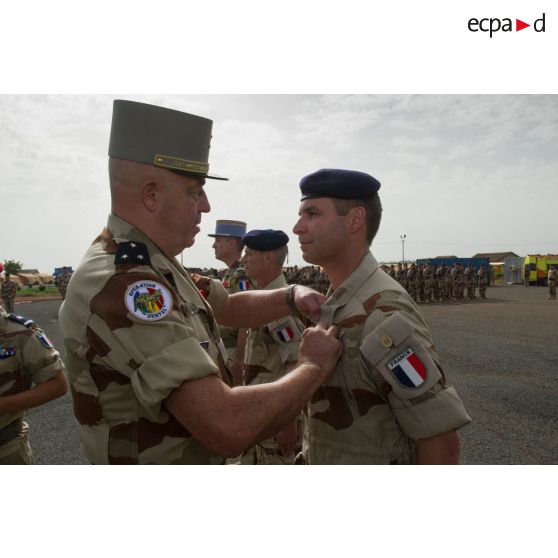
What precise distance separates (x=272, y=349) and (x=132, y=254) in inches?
113

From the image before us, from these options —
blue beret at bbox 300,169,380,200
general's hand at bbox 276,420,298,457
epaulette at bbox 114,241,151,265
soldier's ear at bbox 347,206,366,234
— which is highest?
blue beret at bbox 300,169,380,200

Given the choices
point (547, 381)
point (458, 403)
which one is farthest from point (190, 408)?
point (547, 381)

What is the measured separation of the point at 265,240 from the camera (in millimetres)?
5141

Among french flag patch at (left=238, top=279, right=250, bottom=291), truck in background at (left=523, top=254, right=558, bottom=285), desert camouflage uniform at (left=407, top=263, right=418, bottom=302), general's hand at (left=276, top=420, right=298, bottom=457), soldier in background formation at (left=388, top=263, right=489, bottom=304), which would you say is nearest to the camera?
general's hand at (left=276, top=420, right=298, bottom=457)

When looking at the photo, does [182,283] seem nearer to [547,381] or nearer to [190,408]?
[190,408]

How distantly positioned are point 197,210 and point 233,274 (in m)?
4.34

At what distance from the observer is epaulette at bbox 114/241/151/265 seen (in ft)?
5.54

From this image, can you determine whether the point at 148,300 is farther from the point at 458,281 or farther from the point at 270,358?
the point at 458,281

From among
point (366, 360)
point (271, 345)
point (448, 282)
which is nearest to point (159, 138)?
point (366, 360)

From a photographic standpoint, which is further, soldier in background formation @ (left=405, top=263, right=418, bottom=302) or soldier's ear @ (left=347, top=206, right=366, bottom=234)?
soldier in background formation @ (left=405, top=263, right=418, bottom=302)

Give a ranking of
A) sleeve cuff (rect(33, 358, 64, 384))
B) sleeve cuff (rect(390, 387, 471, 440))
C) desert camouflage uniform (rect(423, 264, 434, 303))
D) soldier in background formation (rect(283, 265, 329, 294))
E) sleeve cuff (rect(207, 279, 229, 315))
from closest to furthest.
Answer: sleeve cuff (rect(390, 387, 471, 440)) → sleeve cuff (rect(207, 279, 229, 315)) → sleeve cuff (rect(33, 358, 64, 384)) → desert camouflage uniform (rect(423, 264, 434, 303)) → soldier in background formation (rect(283, 265, 329, 294))

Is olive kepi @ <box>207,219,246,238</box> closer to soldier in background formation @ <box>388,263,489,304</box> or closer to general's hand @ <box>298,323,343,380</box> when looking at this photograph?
general's hand @ <box>298,323,343,380</box>

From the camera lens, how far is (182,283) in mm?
1947

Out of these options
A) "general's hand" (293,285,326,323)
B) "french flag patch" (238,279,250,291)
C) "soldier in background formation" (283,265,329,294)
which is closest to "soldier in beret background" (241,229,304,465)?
"french flag patch" (238,279,250,291)
